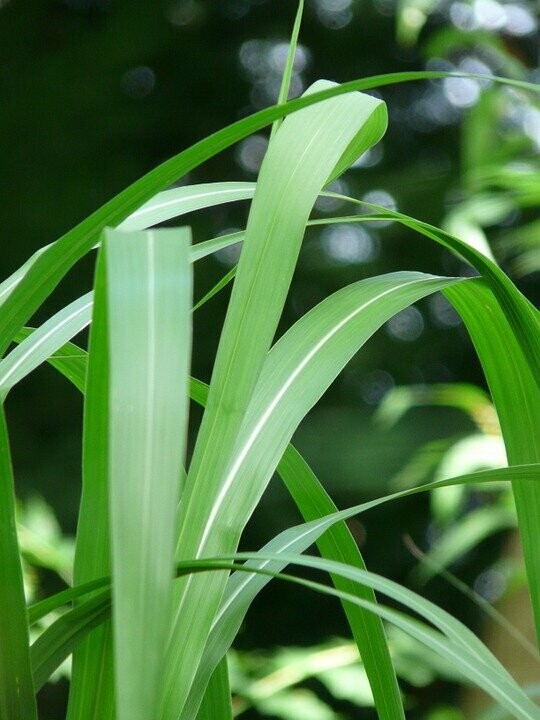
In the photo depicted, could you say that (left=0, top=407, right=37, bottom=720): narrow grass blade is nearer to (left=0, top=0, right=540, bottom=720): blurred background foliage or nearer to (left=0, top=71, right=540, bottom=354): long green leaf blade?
(left=0, top=71, right=540, bottom=354): long green leaf blade

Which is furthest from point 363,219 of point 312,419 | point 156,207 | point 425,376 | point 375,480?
point 425,376

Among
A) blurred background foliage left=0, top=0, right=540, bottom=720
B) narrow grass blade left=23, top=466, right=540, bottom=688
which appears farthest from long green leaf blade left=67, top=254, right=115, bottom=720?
blurred background foliage left=0, top=0, right=540, bottom=720

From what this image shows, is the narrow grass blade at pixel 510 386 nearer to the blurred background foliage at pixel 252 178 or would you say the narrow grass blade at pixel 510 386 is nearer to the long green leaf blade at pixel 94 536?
the long green leaf blade at pixel 94 536

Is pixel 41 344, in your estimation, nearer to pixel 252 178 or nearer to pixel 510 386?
pixel 510 386

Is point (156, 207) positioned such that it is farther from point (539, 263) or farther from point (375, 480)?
point (375, 480)

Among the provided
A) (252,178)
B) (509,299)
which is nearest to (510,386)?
(509,299)

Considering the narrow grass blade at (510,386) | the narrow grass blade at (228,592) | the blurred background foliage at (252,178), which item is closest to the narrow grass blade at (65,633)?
the narrow grass blade at (228,592)
